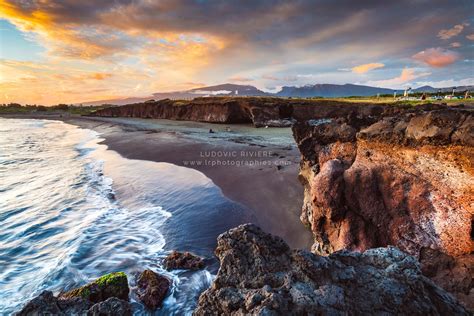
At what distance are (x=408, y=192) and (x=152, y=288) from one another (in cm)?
561

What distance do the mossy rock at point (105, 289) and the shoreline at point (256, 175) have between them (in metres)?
4.49

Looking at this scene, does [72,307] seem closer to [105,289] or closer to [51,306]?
[51,306]

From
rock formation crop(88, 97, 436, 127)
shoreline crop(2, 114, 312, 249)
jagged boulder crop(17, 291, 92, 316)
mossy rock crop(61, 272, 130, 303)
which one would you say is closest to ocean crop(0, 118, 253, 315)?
mossy rock crop(61, 272, 130, 303)

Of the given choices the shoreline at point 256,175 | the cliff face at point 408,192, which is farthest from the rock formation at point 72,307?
the shoreline at point 256,175

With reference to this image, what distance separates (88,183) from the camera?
1358 centimetres

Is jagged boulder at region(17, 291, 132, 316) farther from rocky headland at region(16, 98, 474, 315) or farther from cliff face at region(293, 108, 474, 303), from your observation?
cliff face at region(293, 108, 474, 303)

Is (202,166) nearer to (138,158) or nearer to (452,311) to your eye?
(138,158)

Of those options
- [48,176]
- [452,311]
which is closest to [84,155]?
[48,176]

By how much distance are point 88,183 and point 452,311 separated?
15.0 meters

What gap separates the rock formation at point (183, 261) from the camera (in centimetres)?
655

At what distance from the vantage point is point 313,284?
275 cm

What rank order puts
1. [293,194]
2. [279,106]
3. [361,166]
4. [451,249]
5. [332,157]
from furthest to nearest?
[279,106] → [293,194] → [332,157] → [361,166] → [451,249]

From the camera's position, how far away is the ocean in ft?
20.7

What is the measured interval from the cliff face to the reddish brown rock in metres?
3.83
